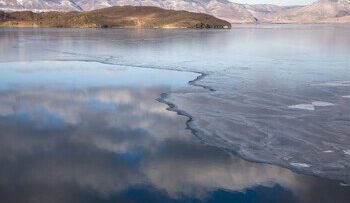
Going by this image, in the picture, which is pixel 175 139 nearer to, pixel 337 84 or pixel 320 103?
pixel 320 103

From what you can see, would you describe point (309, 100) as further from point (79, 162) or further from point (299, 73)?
point (79, 162)

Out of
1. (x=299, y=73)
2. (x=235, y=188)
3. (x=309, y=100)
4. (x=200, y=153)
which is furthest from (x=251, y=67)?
(x=235, y=188)

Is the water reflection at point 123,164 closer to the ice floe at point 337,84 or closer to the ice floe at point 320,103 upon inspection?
the ice floe at point 320,103

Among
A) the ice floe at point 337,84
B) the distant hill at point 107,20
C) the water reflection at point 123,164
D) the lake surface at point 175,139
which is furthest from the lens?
the distant hill at point 107,20

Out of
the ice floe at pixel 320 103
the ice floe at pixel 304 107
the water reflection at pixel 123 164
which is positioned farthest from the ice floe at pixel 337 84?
the water reflection at pixel 123 164

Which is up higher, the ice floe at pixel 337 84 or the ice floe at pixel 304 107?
the ice floe at pixel 337 84

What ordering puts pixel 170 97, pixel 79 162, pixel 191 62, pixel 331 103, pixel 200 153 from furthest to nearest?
pixel 191 62, pixel 170 97, pixel 331 103, pixel 200 153, pixel 79 162
